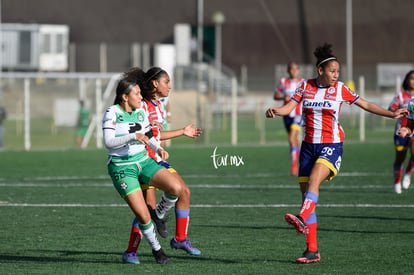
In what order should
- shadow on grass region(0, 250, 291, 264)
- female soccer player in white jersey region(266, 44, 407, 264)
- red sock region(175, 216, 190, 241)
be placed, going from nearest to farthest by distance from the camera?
shadow on grass region(0, 250, 291, 264), red sock region(175, 216, 190, 241), female soccer player in white jersey region(266, 44, 407, 264)

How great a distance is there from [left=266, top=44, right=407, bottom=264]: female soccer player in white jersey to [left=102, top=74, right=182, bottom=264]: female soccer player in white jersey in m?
1.35

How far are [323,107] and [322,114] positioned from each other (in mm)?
81

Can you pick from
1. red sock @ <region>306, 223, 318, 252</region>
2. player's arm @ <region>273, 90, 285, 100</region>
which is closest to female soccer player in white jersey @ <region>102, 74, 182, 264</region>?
red sock @ <region>306, 223, 318, 252</region>

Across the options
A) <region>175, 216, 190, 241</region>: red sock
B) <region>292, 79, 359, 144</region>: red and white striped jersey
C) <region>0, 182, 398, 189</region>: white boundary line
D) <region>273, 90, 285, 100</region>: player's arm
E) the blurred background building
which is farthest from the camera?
the blurred background building

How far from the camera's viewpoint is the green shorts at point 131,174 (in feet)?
27.8

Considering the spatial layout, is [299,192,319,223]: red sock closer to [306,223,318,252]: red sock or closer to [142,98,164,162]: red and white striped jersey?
[306,223,318,252]: red sock

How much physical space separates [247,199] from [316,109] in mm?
5101

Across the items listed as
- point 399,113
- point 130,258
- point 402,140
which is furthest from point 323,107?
point 402,140

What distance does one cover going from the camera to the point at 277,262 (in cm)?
880

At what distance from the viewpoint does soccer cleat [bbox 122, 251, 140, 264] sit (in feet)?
28.9

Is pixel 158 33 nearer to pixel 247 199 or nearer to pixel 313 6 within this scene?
pixel 313 6

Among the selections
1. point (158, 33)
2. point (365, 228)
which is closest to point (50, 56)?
point (158, 33)

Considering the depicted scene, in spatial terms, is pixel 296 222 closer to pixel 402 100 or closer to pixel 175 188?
pixel 175 188

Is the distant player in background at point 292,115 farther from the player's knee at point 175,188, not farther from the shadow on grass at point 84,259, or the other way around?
the player's knee at point 175,188
